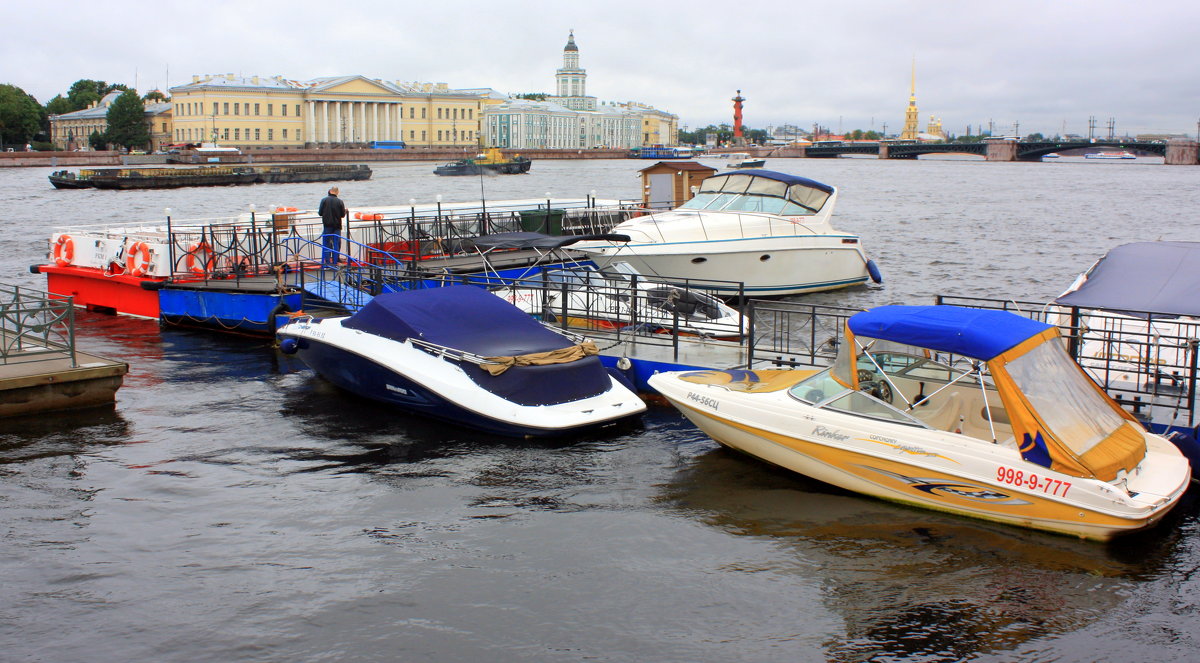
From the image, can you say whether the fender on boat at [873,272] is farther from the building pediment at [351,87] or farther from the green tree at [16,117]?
the building pediment at [351,87]

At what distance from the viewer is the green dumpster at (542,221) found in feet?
85.7

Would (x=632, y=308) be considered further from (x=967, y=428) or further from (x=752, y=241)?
(x=752, y=241)

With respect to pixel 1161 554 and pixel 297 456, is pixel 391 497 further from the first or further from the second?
pixel 1161 554

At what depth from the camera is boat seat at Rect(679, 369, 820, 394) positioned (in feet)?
35.6

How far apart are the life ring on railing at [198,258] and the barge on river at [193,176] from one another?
6446 centimetres

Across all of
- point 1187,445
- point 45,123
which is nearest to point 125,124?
point 45,123

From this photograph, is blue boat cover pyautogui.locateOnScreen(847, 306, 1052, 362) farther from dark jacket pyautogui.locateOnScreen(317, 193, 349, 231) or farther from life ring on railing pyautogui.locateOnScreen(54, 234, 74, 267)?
life ring on railing pyautogui.locateOnScreen(54, 234, 74, 267)

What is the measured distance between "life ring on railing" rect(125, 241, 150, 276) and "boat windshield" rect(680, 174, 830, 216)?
1262 cm

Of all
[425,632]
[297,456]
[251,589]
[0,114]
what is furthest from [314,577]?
[0,114]

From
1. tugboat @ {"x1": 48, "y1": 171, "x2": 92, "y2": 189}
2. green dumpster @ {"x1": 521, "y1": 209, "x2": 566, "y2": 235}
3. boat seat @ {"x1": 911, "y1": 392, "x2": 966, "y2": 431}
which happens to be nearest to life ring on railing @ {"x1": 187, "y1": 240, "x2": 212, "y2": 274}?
green dumpster @ {"x1": 521, "y1": 209, "x2": 566, "y2": 235}

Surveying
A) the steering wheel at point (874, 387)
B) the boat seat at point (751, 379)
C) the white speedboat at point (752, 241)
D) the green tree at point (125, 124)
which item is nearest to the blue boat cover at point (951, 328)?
the steering wheel at point (874, 387)

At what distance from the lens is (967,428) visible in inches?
381

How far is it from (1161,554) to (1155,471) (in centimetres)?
75

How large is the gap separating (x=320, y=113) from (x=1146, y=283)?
5770 inches
